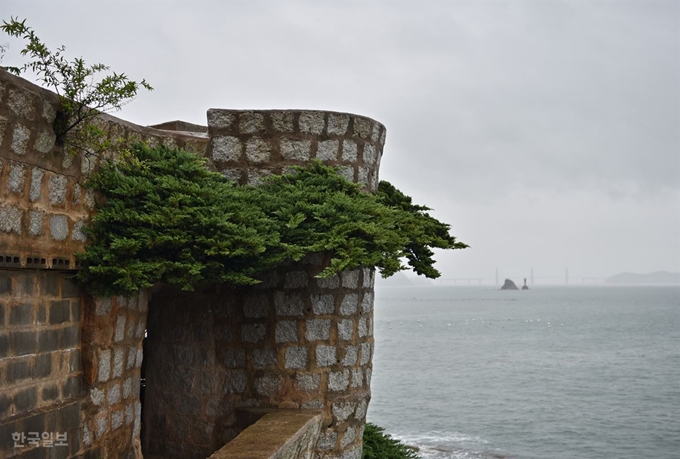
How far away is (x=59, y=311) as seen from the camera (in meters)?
6.28

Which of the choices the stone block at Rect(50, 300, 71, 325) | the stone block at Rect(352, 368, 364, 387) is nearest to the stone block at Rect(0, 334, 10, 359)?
the stone block at Rect(50, 300, 71, 325)

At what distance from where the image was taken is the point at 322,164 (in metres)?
8.41

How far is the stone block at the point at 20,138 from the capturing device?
5.66 meters

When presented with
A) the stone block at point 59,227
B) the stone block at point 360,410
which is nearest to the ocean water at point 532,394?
the stone block at point 360,410

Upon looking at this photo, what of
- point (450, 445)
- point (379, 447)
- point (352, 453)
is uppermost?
point (352, 453)

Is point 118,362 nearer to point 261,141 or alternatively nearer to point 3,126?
point 3,126

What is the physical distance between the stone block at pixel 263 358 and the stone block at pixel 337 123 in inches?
94.1

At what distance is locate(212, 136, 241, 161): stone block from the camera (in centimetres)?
835

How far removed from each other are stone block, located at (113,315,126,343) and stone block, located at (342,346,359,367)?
2.39 metres

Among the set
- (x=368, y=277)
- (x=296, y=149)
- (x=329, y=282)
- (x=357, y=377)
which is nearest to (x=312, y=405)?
(x=357, y=377)

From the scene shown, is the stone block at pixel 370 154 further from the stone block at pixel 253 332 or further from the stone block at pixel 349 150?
the stone block at pixel 253 332

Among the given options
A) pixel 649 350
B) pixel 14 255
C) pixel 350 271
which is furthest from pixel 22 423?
pixel 649 350

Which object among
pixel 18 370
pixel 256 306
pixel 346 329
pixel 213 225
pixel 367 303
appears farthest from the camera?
pixel 367 303

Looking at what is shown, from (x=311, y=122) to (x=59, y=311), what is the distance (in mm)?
3384
